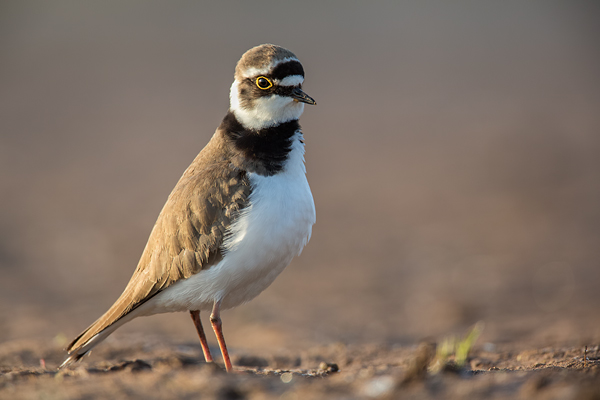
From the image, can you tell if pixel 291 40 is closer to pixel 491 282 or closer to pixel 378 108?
pixel 378 108

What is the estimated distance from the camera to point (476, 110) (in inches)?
962

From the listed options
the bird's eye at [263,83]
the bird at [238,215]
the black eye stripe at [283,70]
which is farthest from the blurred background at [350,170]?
the black eye stripe at [283,70]

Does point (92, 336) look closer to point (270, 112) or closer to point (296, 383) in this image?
point (296, 383)

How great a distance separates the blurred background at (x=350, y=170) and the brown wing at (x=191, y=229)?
2317mm

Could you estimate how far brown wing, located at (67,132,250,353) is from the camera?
5.39 m

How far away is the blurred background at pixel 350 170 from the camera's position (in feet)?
33.7

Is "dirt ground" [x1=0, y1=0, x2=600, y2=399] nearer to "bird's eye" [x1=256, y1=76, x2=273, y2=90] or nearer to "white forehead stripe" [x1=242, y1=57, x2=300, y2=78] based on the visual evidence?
Result: "bird's eye" [x1=256, y1=76, x2=273, y2=90]

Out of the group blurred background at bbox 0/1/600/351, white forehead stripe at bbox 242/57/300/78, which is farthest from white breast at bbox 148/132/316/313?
blurred background at bbox 0/1/600/351

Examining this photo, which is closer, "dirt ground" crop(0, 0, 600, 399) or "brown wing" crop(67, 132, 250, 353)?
"dirt ground" crop(0, 0, 600, 399)

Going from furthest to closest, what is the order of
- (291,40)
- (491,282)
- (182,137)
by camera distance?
(291,40) → (182,137) → (491,282)

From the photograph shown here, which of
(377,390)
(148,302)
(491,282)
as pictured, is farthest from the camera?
(491,282)

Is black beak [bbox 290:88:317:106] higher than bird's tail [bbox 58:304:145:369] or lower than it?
higher

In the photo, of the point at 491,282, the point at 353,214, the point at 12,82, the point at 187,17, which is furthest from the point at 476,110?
the point at 187,17

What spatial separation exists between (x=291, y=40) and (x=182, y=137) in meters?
13.7
